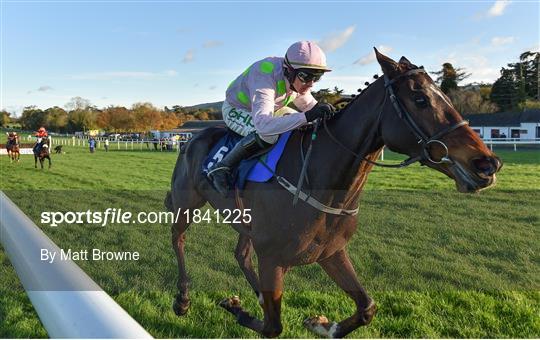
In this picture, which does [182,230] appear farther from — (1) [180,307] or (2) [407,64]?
(2) [407,64]

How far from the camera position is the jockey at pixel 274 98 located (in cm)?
241

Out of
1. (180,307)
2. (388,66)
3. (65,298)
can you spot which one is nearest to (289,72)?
(388,66)

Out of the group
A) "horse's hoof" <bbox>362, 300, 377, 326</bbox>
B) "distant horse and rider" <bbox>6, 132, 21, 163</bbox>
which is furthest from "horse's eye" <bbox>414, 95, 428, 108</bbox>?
"distant horse and rider" <bbox>6, 132, 21, 163</bbox>

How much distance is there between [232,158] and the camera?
9.52 feet

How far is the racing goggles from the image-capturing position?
245 centimetres

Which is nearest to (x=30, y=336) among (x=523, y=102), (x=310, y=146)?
(x=310, y=146)

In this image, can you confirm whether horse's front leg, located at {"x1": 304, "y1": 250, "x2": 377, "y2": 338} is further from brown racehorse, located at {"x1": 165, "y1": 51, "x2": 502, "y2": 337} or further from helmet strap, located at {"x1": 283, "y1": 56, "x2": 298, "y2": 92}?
helmet strap, located at {"x1": 283, "y1": 56, "x2": 298, "y2": 92}

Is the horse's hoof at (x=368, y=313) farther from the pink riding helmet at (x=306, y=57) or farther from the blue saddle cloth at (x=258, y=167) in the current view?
the pink riding helmet at (x=306, y=57)

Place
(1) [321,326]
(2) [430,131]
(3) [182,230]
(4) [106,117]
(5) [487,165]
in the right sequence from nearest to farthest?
(5) [487,165]
(2) [430,131]
(1) [321,326]
(3) [182,230]
(4) [106,117]

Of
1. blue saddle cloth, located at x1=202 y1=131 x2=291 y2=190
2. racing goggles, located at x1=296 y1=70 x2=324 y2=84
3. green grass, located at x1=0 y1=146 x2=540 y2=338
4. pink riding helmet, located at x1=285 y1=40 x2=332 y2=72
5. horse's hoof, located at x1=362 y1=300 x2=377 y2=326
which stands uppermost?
pink riding helmet, located at x1=285 y1=40 x2=332 y2=72

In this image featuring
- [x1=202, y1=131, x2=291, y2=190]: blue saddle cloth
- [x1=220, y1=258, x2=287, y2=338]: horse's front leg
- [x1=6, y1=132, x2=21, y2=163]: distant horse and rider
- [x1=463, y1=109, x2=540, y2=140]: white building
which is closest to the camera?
[x1=220, y1=258, x2=287, y2=338]: horse's front leg

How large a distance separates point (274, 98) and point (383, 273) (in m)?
2.58

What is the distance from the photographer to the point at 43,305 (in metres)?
1.64

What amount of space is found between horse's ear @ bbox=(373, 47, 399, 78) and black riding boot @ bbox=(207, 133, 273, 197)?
2.56ft
